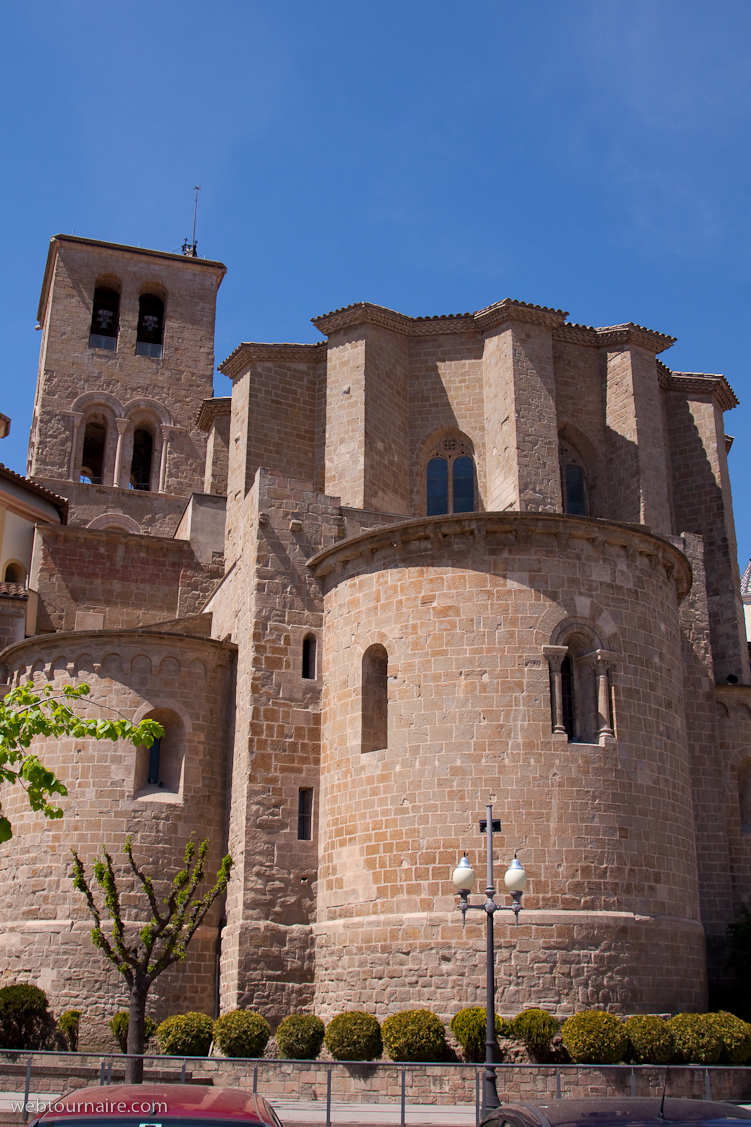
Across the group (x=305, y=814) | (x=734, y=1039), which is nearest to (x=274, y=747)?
(x=305, y=814)

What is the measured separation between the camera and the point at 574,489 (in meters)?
28.3

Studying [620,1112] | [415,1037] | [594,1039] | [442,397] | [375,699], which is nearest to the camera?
[620,1112]

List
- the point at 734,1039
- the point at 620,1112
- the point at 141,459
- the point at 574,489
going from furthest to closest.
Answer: the point at 141,459 → the point at 574,489 → the point at 734,1039 → the point at 620,1112

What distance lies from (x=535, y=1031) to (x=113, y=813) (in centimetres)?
913

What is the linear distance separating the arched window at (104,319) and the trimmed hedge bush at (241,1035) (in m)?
30.4

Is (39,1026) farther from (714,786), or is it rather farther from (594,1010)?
(714,786)

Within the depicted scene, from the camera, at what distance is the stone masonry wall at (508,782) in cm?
1847

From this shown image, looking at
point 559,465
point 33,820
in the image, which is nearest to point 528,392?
point 559,465

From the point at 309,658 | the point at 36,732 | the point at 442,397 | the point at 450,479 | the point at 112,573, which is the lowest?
the point at 36,732

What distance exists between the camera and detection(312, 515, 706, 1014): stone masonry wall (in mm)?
18469

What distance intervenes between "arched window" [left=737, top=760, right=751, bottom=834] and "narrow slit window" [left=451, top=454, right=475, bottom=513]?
8.65 meters

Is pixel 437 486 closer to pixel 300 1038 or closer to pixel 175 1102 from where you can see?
pixel 300 1038

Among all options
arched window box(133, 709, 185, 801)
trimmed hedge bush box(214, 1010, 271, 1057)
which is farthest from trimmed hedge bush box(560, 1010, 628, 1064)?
arched window box(133, 709, 185, 801)

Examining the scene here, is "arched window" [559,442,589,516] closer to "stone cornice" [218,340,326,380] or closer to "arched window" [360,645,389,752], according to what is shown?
"stone cornice" [218,340,326,380]
